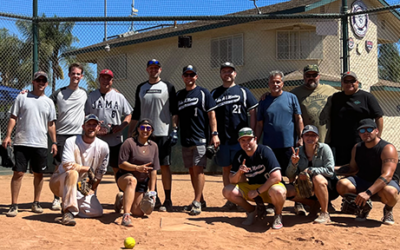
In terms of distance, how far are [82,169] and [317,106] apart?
3317mm

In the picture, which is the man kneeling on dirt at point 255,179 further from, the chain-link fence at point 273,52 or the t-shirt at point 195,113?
the chain-link fence at point 273,52

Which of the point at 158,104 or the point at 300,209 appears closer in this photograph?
the point at 300,209

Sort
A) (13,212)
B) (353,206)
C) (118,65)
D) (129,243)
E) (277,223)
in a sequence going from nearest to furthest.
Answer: (129,243)
(277,223)
(353,206)
(13,212)
(118,65)

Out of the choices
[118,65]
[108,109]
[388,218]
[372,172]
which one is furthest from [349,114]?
[118,65]

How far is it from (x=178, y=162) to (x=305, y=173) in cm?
634

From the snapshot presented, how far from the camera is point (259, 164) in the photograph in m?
5.56

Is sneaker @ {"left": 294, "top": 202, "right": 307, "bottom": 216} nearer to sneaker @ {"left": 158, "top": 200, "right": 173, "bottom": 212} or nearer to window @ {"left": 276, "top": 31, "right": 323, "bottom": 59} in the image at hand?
sneaker @ {"left": 158, "top": 200, "right": 173, "bottom": 212}

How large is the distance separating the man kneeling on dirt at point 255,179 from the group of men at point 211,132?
13 mm

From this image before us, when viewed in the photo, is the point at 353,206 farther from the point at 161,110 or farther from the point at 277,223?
the point at 161,110

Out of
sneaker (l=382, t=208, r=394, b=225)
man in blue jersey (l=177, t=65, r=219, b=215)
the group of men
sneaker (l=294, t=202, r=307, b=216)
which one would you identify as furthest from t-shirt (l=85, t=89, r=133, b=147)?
sneaker (l=382, t=208, r=394, b=225)

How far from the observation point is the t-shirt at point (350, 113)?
6000mm

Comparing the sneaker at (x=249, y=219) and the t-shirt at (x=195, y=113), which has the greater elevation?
the t-shirt at (x=195, y=113)

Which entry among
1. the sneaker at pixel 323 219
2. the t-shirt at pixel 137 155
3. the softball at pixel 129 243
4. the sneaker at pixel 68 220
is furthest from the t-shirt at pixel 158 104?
the sneaker at pixel 323 219

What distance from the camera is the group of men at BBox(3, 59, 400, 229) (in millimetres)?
5543
